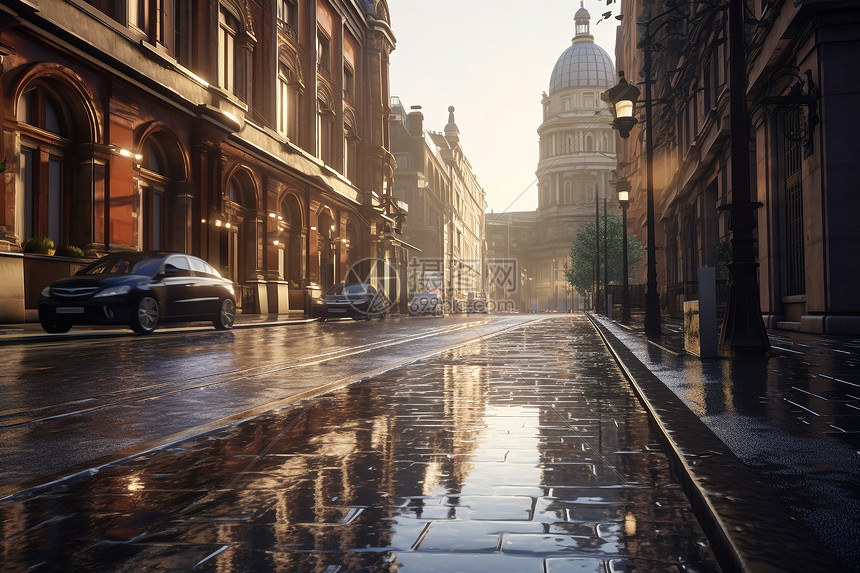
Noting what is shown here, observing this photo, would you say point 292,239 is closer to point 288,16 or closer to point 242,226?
point 242,226

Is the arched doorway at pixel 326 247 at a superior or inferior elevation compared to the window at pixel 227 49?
inferior

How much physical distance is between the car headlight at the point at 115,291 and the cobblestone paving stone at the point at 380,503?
31.4 ft

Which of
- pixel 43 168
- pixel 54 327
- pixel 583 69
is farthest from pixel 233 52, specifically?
pixel 583 69

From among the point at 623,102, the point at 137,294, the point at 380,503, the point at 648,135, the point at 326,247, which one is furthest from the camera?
the point at 326,247

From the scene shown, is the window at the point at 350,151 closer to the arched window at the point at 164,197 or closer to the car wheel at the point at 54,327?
the arched window at the point at 164,197

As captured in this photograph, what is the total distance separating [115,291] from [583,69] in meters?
132

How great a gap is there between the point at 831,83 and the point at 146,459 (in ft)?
46.4

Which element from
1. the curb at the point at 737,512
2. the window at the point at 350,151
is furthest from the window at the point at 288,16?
the curb at the point at 737,512

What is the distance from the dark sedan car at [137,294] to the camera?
45.9 feet

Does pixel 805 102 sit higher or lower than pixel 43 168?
higher

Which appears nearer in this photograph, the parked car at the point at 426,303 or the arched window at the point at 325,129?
the arched window at the point at 325,129

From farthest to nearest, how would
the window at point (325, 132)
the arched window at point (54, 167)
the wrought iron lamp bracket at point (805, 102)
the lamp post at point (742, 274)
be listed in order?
the window at point (325, 132) < the arched window at point (54, 167) < the wrought iron lamp bracket at point (805, 102) < the lamp post at point (742, 274)

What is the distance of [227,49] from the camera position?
30219 millimetres

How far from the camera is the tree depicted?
66.9 metres
